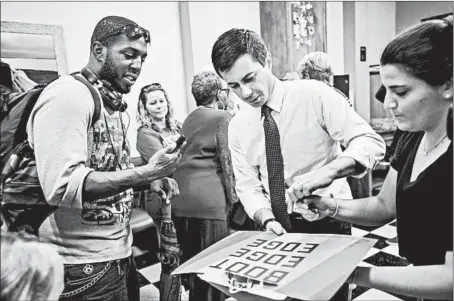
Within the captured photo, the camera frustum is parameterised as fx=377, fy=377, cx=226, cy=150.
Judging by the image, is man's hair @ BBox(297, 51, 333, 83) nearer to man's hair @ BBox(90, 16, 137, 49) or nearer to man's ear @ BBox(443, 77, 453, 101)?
man's hair @ BBox(90, 16, 137, 49)

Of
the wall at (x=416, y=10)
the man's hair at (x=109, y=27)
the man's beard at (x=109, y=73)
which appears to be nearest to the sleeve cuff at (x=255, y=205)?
Result: the man's beard at (x=109, y=73)

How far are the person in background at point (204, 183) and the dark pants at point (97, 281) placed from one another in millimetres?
905

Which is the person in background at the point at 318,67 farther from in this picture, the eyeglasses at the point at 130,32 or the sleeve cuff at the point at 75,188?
the sleeve cuff at the point at 75,188

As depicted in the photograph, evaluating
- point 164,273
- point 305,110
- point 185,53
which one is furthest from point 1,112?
point 185,53

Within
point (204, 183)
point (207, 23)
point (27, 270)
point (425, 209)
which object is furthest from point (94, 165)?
point (207, 23)

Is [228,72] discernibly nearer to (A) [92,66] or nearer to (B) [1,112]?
(A) [92,66]

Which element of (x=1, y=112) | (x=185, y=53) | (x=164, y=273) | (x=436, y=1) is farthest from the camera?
(x=436, y=1)

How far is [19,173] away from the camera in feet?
2.73

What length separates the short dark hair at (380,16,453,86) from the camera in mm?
763

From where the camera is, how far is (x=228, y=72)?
54.2 inches

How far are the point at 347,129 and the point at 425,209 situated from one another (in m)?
0.61

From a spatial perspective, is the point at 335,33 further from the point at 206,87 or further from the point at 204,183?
the point at 204,183

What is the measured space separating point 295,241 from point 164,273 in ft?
3.94

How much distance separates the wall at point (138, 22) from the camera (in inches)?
60.6
